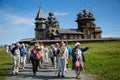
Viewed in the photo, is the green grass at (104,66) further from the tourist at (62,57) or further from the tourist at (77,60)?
the tourist at (62,57)

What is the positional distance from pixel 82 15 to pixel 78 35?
9444mm

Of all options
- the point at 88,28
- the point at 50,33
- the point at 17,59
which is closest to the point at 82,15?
the point at 88,28

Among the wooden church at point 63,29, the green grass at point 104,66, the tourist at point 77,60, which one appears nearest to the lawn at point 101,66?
the green grass at point 104,66

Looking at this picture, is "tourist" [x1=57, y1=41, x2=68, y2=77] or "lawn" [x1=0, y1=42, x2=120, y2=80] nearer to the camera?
"tourist" [x1=57, y1=41, x2=68, y2=77]

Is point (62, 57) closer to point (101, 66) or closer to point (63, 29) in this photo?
point (101, 66)

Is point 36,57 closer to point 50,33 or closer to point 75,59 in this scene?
point 75,59

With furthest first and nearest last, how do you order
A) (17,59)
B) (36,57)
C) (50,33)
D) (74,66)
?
(50,33)
(17,59)
(36,57)
(74,66)

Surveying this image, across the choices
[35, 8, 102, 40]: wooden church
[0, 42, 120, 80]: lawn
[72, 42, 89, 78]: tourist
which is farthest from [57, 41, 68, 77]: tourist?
[35, 8, 102, 40]: wooden church

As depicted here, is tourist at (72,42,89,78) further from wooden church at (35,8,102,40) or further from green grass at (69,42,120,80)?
wooden church at (35,8,102,40)

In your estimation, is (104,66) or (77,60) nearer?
(77,60)

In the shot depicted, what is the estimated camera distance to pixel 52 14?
106438 millimetres

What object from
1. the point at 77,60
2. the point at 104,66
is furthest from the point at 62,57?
the point at 104,66

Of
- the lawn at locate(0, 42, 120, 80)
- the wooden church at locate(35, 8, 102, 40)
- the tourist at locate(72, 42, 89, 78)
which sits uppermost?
the wooden church at locate(35, 8, 102, 40)

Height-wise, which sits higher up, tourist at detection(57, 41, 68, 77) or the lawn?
tourist at detection(57, 41, 68, 77)
